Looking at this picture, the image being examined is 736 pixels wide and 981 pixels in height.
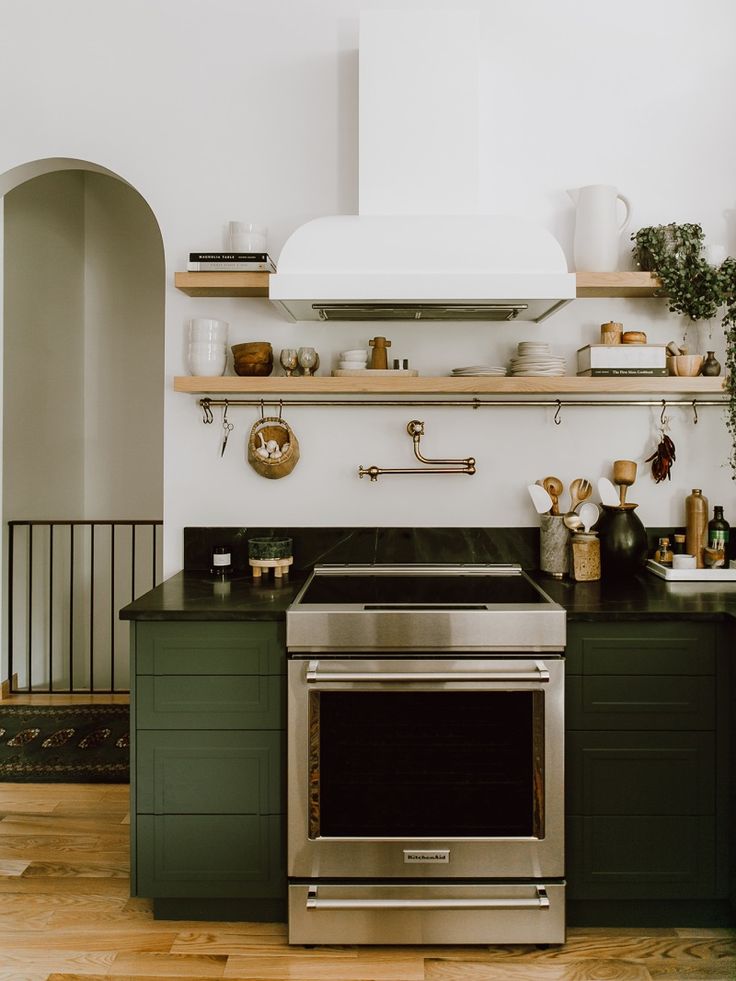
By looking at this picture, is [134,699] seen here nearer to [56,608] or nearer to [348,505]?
[348,505]

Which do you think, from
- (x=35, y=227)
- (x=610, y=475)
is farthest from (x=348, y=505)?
(x=35, y=227)

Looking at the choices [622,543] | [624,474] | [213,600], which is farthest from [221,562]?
[624,474]

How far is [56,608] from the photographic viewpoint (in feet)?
14.6

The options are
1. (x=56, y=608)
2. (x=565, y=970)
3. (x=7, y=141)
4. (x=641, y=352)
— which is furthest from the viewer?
(x=56, y=608)

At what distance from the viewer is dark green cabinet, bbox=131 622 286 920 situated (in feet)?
6.56

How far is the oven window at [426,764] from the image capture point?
1962 millimetres

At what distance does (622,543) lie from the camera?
241cm

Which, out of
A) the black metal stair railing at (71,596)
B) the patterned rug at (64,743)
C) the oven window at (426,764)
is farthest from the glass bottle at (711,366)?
the black metal stair railing at (71,596)

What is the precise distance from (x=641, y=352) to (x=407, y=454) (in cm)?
88

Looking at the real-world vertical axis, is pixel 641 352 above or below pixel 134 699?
above

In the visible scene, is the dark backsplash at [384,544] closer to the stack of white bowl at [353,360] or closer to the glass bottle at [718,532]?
the glass bottle at [718,532]

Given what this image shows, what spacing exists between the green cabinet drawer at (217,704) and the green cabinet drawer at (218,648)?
25 millimetres

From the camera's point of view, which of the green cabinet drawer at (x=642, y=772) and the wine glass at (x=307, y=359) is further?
the wine glass at (x=307, y=359)

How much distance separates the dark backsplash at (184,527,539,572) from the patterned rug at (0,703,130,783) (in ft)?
3.54
